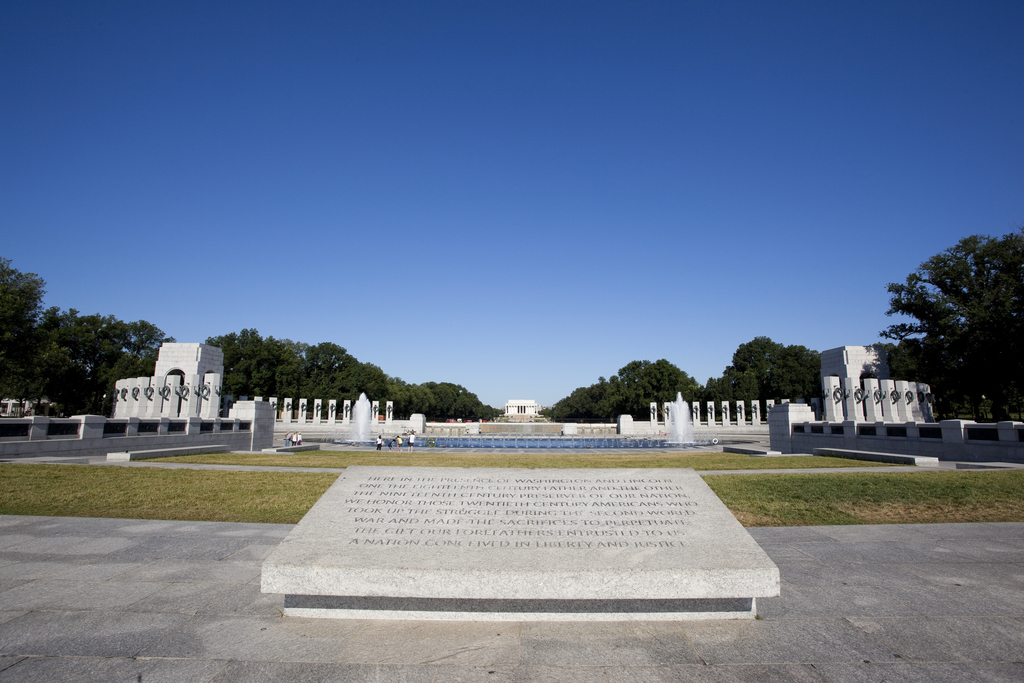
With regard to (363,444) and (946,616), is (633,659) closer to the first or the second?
(946,616)

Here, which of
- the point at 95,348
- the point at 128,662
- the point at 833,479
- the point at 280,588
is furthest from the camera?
the point at 95,348

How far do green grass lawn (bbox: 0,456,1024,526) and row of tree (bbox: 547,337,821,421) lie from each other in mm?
76225

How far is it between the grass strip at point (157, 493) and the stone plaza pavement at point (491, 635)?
148 inches

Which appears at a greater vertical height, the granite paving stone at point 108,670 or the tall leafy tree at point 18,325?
the tall leafy tree at point 18,325

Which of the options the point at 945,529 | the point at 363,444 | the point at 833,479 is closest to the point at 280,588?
the point at 945,529

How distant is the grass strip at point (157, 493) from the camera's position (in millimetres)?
11086

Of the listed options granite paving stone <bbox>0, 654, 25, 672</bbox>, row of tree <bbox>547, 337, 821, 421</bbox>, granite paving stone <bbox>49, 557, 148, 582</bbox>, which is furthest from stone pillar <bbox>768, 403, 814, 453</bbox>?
row of tree <bbox>547, 337, 821, 421</bbox>

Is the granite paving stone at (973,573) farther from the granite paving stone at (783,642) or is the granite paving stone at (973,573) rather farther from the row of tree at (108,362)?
the row of tree at (108,362)

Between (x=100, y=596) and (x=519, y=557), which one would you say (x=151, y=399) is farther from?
(x=519, y=557)

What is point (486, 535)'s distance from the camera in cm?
579

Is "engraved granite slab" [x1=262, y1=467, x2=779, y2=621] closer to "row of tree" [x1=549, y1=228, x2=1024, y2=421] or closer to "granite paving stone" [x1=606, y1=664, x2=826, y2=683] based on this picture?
"granite paving stone" [x1=606, y1=664, x2=826, y2=683]

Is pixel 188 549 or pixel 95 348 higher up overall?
pixel 95 348

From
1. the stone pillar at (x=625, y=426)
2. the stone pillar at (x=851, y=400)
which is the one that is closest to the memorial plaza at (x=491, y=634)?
the stone pillar at (x=851, y=400)

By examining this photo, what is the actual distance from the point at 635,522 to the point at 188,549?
21.8 ft
